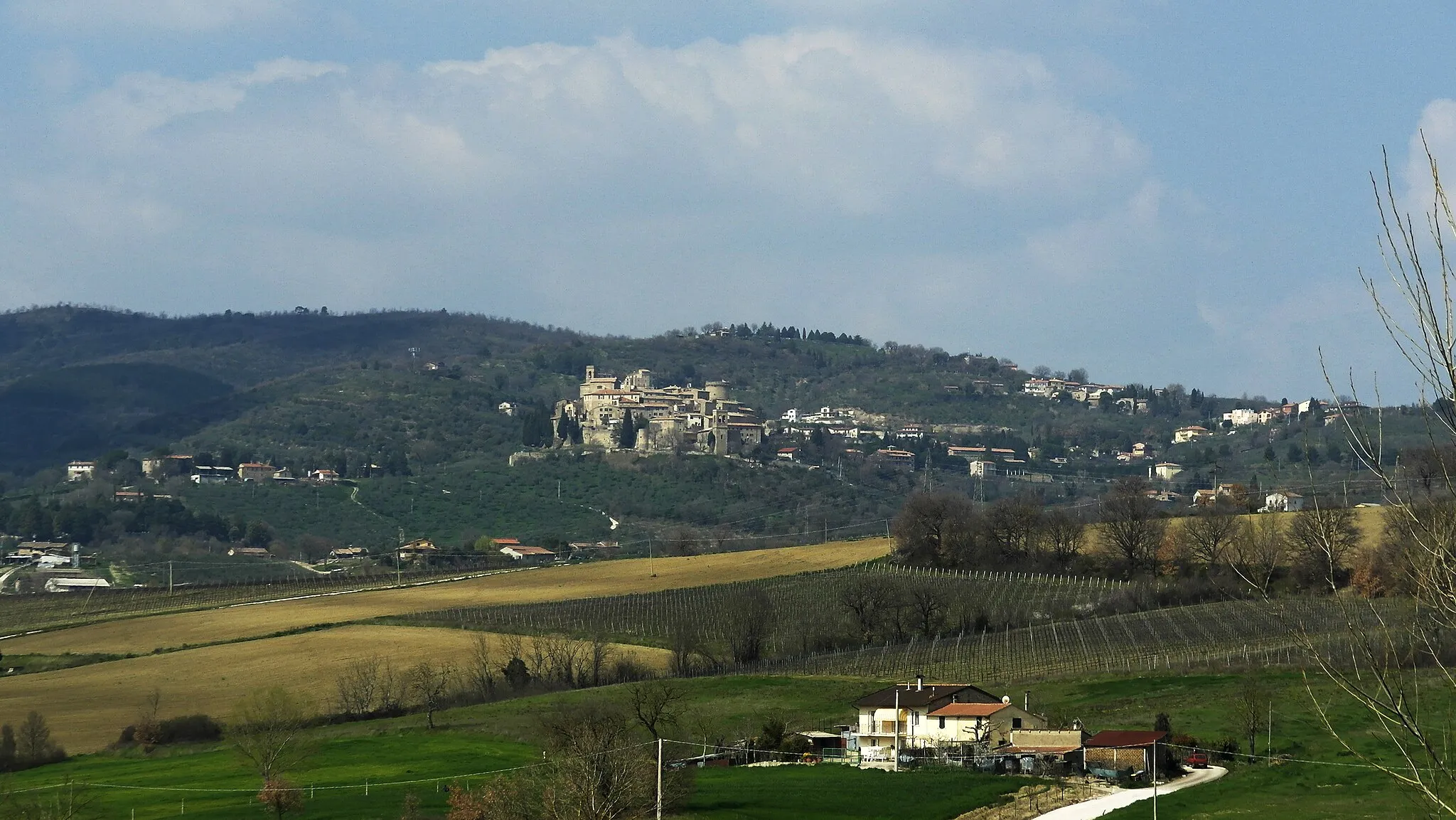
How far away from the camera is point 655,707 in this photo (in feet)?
197

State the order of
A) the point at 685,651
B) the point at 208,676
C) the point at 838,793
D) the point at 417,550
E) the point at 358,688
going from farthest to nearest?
the point at 417,550 → the point at 208,676 → the point at 685,651 → the point at 358,688 → the point at 838,793

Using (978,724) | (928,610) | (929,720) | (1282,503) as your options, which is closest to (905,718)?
(929,720)

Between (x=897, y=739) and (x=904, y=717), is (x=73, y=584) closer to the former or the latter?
(x=904, y=717)

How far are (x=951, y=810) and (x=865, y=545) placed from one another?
8122 centimetres

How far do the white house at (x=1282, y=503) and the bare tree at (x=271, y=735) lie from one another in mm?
68829

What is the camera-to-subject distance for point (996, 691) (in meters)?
67.6

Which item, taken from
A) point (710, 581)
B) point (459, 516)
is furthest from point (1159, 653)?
point (459, 516)

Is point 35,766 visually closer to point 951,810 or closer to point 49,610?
point 951,810

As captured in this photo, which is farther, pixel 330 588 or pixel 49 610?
pixel 330 588

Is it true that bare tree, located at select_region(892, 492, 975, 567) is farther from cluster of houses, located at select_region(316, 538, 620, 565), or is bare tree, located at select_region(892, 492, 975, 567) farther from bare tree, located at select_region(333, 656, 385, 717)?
bare tree, located at select_region(333, 656, 385, 717)

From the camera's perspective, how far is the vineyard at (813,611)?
291 ft

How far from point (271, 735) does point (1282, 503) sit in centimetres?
8309

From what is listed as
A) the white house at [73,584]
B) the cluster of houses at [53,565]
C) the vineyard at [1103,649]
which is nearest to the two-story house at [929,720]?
the vineyard at [1103,649]

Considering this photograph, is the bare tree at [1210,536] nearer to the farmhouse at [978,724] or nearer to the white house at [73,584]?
the farmhouse at [978,724]
